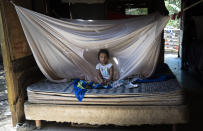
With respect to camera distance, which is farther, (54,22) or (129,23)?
(129,23)

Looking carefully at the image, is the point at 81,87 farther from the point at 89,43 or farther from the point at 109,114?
the point at 89,43

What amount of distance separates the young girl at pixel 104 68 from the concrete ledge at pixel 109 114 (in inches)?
23.5

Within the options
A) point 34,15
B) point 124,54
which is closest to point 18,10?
point 34,15

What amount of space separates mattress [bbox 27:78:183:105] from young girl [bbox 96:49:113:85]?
1.34ft

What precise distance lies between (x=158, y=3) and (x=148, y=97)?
7.95ft

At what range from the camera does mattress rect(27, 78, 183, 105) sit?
2.09m

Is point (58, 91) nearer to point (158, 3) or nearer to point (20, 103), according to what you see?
point (20, 103)

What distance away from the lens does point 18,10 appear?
225 cm

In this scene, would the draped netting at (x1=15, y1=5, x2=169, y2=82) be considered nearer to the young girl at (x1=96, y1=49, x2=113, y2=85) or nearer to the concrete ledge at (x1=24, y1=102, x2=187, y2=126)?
the young girl at (x1=96, y1=49, x2=113, y2=85)

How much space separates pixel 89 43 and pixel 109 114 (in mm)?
989

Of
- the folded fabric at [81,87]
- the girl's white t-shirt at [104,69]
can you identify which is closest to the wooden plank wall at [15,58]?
the folded fabric at [81,87]

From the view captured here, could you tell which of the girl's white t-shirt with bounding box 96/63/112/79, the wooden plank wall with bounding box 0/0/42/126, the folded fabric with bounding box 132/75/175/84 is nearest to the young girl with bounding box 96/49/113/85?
the girl's white t-shirt with bounding box 96/63/112/79

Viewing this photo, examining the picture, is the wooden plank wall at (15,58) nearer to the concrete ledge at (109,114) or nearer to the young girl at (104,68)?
the concrete ledge at (109,114)

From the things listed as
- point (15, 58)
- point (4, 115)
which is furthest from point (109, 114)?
point (4, 115)
